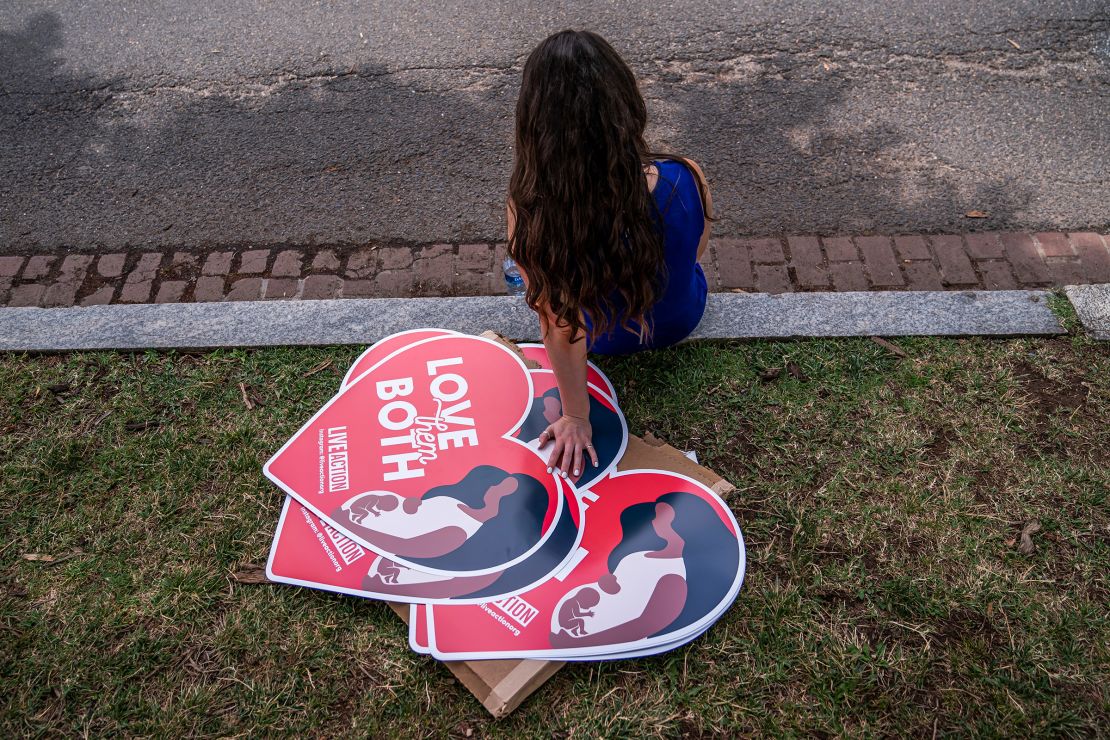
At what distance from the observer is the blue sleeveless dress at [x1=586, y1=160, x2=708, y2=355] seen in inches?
84.7

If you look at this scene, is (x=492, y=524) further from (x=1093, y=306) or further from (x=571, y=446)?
(x=1093, y=306)

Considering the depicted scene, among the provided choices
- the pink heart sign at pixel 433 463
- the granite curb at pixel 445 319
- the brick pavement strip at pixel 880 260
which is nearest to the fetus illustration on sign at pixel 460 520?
the pink heart sign at pixel 433 463

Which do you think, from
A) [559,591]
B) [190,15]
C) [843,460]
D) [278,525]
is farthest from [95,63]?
[843,460]

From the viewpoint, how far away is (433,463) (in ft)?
8.15

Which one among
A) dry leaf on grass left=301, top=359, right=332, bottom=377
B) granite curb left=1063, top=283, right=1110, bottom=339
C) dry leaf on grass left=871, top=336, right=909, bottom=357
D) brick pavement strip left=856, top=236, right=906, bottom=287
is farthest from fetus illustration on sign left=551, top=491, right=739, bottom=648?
granite curb left=1063, top=283, right=1110, bottom=339

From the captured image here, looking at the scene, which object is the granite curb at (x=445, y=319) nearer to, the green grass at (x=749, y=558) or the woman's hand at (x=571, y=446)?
the green grass at (x=749, y=558)

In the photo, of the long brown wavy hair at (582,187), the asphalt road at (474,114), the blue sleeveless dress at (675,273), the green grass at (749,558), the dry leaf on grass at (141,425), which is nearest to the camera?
the long brown wavy hair at (582,187)

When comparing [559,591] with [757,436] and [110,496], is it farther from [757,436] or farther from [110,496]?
[110,496]

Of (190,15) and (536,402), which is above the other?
(190,15)

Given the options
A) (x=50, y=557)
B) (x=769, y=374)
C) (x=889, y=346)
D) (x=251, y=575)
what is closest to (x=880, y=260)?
(x=889, y=346)

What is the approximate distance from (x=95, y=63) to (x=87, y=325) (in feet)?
7.69

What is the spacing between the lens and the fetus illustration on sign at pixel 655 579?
6.91ft

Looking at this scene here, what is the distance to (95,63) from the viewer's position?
14.7 feet

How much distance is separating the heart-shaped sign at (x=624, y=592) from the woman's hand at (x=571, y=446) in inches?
4.0
